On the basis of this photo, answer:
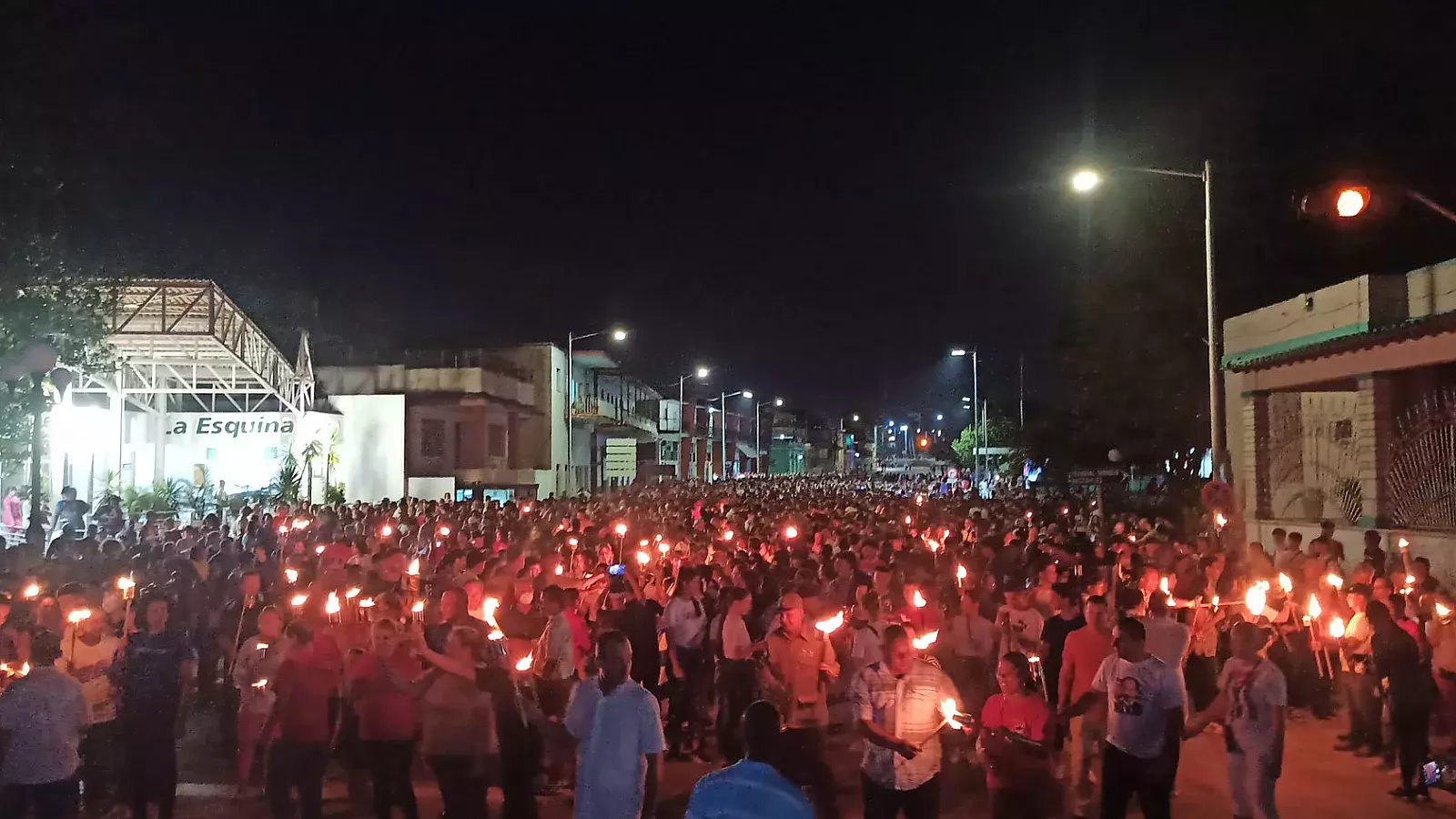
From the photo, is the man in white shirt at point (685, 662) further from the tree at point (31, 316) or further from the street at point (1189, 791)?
the tree at point (31, 316)

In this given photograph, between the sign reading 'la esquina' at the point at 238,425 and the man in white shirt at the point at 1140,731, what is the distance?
32.6 meters

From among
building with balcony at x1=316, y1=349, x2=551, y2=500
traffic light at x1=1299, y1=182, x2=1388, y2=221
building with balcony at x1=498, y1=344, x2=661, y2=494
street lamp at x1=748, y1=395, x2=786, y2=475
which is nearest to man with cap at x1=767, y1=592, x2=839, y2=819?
traffic light at x1=1299, y1=182, x2=1388, y2=221

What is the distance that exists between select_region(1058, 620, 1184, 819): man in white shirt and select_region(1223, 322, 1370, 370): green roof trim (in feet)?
44.0

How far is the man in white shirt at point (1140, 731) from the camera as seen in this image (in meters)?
6.49

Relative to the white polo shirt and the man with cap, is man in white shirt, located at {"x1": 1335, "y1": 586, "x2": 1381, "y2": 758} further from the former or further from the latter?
the white polo shirt

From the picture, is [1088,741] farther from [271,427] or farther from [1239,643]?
[271,427]

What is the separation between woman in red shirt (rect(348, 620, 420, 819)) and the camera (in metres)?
7.18

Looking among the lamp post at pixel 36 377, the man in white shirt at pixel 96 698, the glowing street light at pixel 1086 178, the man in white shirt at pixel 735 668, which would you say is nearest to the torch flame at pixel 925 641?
the man in white shirt at pixel 735 668

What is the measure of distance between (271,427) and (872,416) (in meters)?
143

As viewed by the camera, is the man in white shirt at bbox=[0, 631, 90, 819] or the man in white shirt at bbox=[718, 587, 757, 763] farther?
the man in white shirt at bbox=[718, 587, 757, 763]

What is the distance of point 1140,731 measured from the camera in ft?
21.3

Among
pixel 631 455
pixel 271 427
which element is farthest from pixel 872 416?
pixel 271 427

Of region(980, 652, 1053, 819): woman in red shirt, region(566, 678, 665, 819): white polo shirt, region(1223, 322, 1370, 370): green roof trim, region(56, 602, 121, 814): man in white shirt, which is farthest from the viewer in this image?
region(1223, 322, 1370, 370): green roof trim

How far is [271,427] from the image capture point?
116ft
